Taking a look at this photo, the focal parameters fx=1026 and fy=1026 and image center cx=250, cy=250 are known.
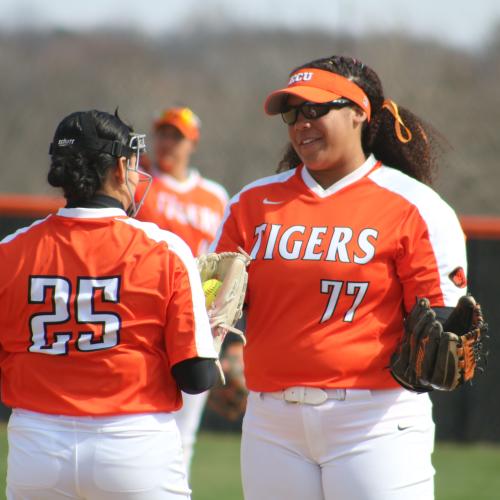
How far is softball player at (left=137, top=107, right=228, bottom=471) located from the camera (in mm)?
5695

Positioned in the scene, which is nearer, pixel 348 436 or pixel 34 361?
pixel 34 361

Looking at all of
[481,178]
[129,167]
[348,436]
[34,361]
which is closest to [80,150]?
[129,167]

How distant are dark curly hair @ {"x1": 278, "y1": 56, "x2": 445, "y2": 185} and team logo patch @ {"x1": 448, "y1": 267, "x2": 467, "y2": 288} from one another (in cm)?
46

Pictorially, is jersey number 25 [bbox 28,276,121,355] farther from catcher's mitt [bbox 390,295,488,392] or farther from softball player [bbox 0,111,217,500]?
catcher's mitt [bbox 390,295,488,392]

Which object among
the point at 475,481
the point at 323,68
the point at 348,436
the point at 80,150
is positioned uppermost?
the point at 323,68

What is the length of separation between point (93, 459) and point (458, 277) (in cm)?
123

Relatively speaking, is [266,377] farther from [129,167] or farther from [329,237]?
[129,167]

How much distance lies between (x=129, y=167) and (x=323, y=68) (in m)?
0.83

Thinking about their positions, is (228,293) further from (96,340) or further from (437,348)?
(437,348)

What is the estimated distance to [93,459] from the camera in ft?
8.68

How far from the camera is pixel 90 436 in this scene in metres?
2.68

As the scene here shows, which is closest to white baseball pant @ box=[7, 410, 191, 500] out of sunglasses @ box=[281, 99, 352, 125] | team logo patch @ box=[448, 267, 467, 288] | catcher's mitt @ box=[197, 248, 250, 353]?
catcher's mitt @ box=[197, 248, 250, 353]

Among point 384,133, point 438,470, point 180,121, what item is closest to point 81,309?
point 384,133

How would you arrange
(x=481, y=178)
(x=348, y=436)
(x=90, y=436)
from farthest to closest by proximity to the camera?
(x=481, y=178) → (x=348, y=436) → (x=90, y=436)
